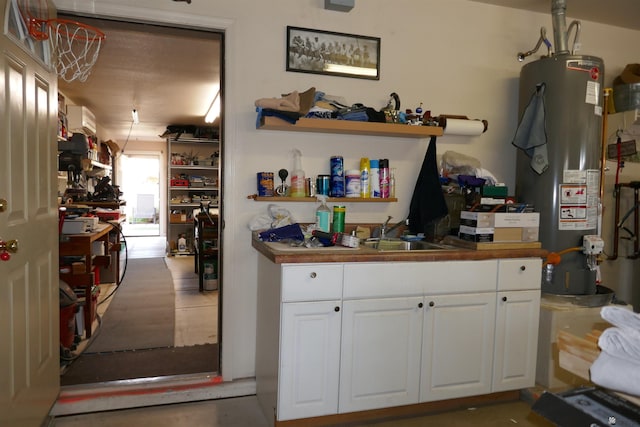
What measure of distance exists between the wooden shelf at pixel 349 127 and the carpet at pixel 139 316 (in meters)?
1.96

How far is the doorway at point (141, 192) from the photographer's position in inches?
396

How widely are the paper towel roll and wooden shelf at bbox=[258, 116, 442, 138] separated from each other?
13 centimetres

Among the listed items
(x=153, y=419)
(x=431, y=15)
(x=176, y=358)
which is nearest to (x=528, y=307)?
(x=431, y=15)

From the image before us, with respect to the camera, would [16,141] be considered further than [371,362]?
No

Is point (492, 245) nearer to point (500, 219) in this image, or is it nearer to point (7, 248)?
point (500, 219)

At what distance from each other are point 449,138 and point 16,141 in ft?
7.80

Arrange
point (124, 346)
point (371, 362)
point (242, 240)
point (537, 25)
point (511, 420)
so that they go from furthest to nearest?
1. point (124, 346)
2. point (537, 25)
3. point (242, 240)
4. point (511, 420)
5. point (371, 362)

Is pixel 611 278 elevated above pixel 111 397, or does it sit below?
above

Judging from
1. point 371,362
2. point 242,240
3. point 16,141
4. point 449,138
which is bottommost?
point 371,362

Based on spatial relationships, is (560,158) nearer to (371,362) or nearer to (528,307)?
(528,307)

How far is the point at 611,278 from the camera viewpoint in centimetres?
324

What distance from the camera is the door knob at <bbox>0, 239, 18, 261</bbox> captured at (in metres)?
1.55

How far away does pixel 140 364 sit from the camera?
9.38 ft

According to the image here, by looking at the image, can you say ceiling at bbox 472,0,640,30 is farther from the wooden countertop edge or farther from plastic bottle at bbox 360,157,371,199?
the wooden countertop edge
